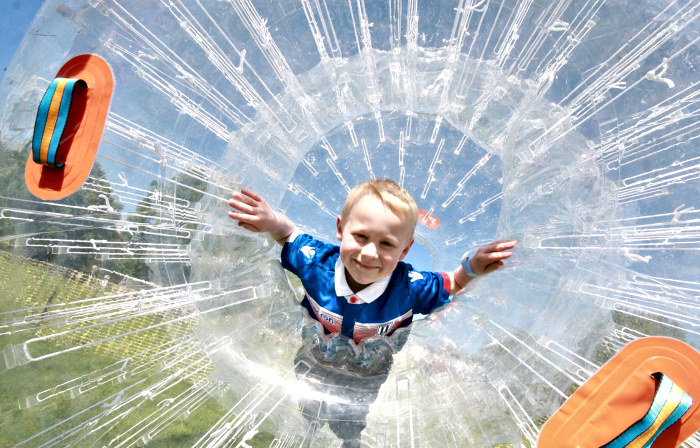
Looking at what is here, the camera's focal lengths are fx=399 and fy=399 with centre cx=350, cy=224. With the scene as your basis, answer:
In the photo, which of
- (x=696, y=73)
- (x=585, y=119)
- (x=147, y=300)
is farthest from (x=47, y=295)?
(x=696, y=73)

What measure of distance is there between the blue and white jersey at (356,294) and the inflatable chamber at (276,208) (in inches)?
2.8

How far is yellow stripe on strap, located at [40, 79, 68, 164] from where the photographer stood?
93cm

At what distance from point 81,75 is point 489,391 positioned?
138cm

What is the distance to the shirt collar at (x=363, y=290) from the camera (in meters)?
1.35

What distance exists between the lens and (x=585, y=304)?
105 cm

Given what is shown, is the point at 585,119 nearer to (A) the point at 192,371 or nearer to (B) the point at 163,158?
(B) the point at 163,158

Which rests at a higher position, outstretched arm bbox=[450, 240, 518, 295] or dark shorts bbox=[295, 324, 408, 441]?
outstretched arm bbox=[450, 240, 518, 295]

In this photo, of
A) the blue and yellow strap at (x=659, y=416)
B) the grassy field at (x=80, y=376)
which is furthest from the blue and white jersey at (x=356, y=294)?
the blue and yellow strap at (x=659, y=416)

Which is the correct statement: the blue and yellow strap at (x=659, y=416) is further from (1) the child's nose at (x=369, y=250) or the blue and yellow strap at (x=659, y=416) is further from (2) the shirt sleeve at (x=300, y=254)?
(2) the shirt sleeve at (x=300, y=254)

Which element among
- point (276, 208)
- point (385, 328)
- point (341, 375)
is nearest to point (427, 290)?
point (385, 328)

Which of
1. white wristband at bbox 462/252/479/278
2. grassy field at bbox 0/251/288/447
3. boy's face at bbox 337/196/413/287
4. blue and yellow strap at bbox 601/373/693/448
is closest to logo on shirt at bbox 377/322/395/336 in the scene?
boy's face at bbox 337/196/413/287

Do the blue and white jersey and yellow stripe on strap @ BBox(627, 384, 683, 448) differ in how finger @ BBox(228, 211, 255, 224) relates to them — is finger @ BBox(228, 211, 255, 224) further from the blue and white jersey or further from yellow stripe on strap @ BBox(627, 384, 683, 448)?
yellow stripe on strap @ BBox(627, 384, 683, 448)

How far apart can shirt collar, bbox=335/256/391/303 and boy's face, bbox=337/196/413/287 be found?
8 cm

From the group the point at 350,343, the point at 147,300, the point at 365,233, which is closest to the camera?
the point at 147,300
